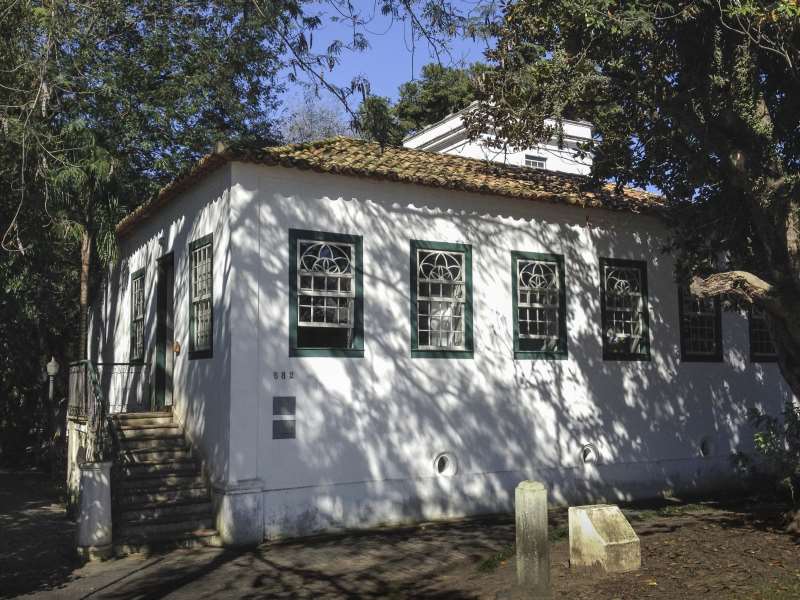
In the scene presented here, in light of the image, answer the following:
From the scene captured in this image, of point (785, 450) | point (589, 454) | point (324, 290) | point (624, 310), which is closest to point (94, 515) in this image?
point (324, 290)

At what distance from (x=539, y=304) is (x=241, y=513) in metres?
5.38

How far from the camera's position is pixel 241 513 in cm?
915

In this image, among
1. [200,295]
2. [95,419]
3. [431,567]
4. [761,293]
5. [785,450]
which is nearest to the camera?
[431,567]

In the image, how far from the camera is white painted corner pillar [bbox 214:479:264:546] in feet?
29.9

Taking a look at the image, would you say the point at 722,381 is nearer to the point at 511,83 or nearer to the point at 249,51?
the point at 511,83

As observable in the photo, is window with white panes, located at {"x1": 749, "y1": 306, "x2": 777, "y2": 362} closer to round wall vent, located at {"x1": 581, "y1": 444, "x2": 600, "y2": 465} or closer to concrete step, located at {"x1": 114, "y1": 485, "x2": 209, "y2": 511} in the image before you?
round wall vent, located at {"x1": 581, "y1": 444, "x2": 600, "y2": 465}

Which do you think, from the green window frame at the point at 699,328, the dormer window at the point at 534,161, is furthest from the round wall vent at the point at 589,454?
the dormer window at the point at 534,161

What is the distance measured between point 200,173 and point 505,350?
4.90 m

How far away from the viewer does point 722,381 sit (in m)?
13.5

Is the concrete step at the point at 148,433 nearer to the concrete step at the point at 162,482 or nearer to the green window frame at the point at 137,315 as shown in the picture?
the concrete step at the point at 162,482

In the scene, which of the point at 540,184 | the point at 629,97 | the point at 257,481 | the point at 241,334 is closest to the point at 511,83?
the point at 629,97

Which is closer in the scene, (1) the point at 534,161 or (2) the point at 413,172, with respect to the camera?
(2) the point at 413,172

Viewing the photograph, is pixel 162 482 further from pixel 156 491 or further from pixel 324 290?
pixel 324 290

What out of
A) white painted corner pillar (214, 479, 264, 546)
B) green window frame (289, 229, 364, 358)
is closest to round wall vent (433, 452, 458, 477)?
green window frame (289, 229, 364, 358)
